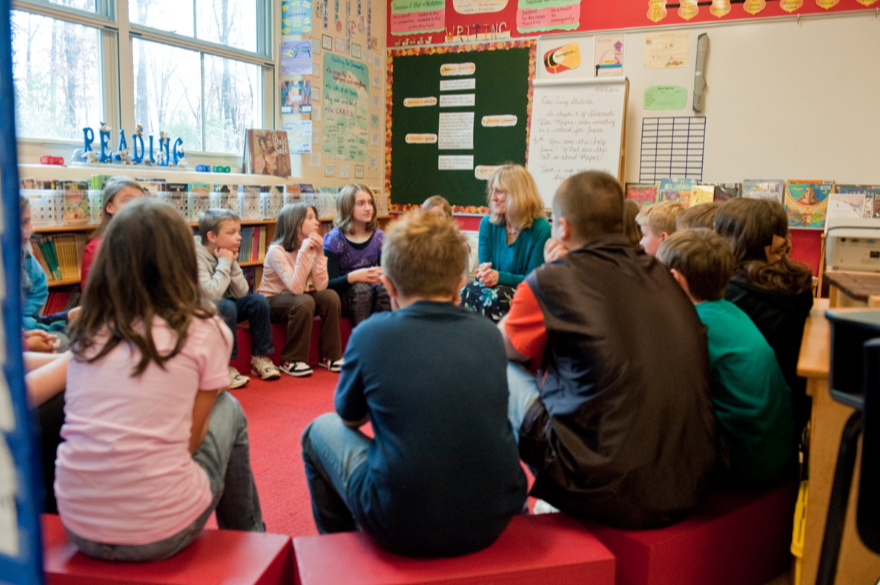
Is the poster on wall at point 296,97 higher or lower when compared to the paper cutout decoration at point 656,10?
lower

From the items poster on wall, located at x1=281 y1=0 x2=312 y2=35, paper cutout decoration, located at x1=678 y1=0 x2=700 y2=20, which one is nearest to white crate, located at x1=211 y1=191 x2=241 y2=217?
poster on wall, located at x1=281 y1=0 x2=312 y2=35

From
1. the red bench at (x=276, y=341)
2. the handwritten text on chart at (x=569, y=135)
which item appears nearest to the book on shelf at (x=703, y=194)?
the handwritten text on chart at (x=569, y=135)

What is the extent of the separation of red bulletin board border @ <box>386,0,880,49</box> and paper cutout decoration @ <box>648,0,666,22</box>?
23 millimetres

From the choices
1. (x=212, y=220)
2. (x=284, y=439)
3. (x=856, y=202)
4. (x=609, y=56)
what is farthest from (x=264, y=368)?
(x=856, y=202)

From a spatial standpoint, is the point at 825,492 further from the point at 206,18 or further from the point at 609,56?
the point at 206,18

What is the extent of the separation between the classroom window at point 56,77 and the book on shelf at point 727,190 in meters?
4.04

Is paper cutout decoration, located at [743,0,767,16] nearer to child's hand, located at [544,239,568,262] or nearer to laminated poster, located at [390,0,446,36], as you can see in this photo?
laminated poster, located at [390,0,446,36]

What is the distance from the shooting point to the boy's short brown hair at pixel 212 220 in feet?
10.8

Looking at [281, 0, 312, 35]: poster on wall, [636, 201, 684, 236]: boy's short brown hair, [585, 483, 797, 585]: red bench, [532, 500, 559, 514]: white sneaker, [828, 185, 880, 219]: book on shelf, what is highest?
[281, 0, 312, 35]: poster on wall

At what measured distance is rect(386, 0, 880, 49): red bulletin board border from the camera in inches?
175

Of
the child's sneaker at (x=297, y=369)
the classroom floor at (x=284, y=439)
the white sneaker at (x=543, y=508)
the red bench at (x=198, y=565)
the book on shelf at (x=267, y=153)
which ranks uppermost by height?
the book on shelf at (x=267, y=153)

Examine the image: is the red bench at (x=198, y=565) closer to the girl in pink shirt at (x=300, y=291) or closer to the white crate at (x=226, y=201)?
the girl in pink shirt at (x=300, y=291)

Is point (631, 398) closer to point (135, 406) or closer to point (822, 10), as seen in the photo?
point (135, 406)

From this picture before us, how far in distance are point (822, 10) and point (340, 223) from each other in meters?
3.46
